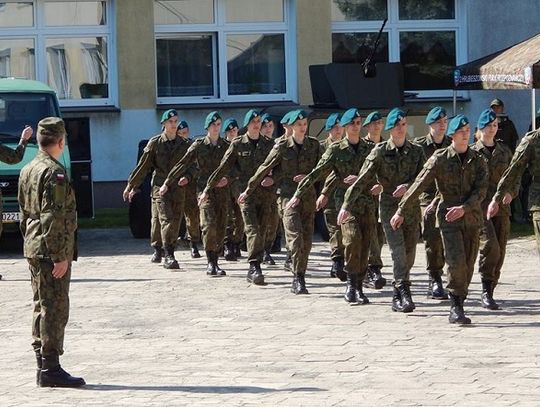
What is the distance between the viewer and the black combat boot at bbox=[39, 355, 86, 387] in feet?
34.9

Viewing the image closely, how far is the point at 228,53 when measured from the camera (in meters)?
28.9

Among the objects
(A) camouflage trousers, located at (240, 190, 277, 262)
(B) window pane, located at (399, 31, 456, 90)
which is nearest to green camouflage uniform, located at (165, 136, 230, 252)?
(A) camouflage trousers, located at (240, 190, 277, 262)

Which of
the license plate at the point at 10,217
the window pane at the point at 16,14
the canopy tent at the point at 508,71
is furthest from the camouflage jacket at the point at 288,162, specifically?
the window pane at the point at 16,14

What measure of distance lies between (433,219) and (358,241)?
78 cm

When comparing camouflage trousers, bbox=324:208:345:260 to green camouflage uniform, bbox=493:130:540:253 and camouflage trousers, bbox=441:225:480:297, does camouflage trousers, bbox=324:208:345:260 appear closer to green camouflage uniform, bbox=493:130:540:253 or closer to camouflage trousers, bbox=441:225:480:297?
green camouflage uniform, bbox=493:130:540:253

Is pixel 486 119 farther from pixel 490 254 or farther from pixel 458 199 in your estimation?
pixel 458 199

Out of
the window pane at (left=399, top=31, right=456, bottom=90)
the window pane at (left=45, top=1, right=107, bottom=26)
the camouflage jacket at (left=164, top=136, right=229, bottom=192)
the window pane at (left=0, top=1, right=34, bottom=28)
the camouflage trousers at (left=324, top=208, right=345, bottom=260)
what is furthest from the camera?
the window pane at (left=399, top=31, right=456, bottom=90)

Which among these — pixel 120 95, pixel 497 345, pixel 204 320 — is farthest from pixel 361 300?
pixel 120 95

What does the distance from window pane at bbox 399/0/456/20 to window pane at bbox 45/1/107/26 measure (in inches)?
234

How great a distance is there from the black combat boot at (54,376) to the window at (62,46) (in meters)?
18.0

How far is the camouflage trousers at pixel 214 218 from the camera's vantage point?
58.1 ft

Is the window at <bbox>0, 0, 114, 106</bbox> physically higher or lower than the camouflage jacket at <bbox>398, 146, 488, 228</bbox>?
higher

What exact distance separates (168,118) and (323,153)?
3486 mm

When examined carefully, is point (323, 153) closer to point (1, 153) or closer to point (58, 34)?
point (1, 153)
